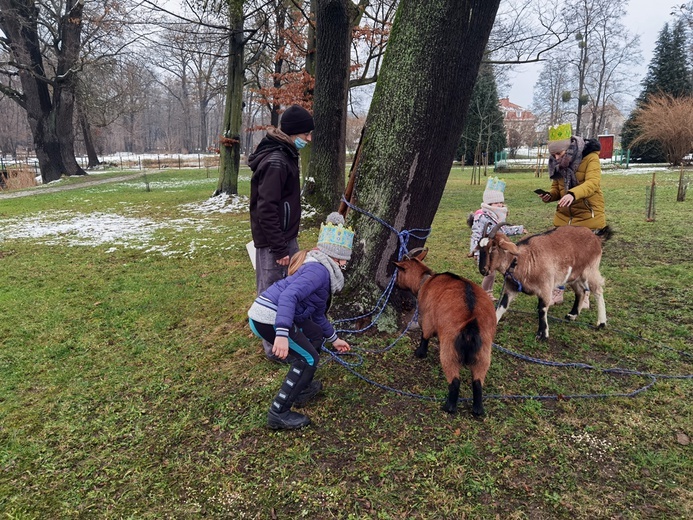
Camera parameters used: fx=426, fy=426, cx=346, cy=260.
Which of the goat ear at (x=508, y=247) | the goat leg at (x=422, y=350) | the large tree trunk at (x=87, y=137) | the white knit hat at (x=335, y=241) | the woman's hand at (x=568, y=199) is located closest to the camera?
the white knit hat at (x=335, y=241)

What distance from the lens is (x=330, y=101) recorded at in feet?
30.7

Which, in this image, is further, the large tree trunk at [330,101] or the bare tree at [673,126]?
the bare tree at [673,126]

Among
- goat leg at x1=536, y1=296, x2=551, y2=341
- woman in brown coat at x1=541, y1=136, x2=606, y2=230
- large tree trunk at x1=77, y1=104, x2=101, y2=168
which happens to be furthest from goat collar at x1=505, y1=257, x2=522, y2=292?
large tree trunk at x1=77, y1=104, x2=101, y2=168

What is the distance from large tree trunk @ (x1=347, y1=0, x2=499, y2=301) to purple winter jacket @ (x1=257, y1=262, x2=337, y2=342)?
109cm

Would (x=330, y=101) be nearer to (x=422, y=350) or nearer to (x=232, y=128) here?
(x=422, y=350)

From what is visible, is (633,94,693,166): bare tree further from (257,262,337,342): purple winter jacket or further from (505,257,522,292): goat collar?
(257,262,337,342): purple winter jacket

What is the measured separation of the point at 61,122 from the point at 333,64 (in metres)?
24.9

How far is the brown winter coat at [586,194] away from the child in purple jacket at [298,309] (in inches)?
124

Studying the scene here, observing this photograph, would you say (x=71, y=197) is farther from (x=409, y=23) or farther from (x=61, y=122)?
(x=409, y=23)

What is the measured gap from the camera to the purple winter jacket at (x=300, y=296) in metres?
2.93

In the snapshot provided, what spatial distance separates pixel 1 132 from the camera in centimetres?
6500

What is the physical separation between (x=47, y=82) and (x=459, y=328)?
1102 inches

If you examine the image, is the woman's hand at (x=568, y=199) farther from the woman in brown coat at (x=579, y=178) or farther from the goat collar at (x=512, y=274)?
the goat collar at (x=512, y=274)

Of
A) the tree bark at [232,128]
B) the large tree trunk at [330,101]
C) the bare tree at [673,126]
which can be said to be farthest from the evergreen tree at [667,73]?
the large tree trunk at [330,101]
